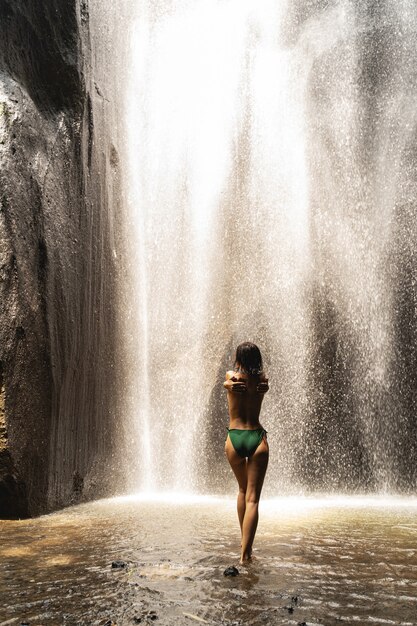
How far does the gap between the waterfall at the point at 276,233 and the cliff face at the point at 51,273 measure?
194 centimetres

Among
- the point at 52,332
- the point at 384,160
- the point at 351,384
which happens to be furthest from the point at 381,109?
the point at 52,332

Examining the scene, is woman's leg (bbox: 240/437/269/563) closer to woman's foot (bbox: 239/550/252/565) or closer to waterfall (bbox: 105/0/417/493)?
woman's foot (bbox: 239/550/252/565)

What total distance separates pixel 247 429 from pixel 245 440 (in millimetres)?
80

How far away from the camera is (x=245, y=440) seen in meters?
4.37

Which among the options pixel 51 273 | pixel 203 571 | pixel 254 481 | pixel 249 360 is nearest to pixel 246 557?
pixel 203 571

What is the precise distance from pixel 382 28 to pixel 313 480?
454 inches

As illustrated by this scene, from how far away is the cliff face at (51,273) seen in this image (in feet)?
22.9

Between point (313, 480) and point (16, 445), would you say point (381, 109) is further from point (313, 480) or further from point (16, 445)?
point (16, 445)

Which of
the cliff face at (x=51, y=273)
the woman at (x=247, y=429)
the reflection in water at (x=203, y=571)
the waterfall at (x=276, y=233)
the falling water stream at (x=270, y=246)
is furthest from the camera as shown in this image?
the waterfall at (x=276, y=233)

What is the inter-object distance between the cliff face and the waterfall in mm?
1941

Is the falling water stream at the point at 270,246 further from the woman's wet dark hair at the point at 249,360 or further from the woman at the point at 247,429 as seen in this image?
the woman's wet dark hair at the point at 249,360

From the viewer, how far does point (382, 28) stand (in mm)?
15523

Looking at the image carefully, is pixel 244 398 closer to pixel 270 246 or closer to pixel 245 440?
pixel 245 440

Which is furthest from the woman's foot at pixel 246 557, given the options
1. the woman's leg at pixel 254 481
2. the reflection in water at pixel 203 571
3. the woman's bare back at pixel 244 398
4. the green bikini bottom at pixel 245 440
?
the woman's bare back at pixel 244 398
